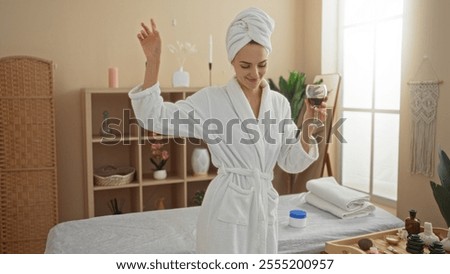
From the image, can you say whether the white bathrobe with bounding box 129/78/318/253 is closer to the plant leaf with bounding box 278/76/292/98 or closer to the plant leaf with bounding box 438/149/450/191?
the plant leaf with bounding box 438/149/450/191

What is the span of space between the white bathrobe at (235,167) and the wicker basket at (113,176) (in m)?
1.60

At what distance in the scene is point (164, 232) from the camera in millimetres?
2141

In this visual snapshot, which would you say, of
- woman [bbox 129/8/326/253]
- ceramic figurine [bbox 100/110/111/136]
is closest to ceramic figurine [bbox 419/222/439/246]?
woman [bbox 129/8/326/253]

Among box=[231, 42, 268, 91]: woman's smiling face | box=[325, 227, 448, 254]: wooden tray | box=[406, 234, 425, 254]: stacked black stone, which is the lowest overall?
box=[325, 227, 448, 254]: wooden tray

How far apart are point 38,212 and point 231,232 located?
186 centimetres

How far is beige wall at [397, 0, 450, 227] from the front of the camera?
220 cm

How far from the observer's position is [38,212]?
107 inches

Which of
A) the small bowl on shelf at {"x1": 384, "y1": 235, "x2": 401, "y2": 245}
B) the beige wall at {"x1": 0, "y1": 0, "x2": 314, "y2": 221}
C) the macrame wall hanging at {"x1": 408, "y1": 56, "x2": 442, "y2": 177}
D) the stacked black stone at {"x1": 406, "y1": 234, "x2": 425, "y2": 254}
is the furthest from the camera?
the beige wall at {"x1": 0, "y1": 0, "x2": 314, "y2": 221}

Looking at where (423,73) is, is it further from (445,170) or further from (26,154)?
(26,154)

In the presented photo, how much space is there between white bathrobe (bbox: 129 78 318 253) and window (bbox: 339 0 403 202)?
1.75 m

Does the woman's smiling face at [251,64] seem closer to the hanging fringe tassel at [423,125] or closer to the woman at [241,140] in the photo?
the woman at [241,140]

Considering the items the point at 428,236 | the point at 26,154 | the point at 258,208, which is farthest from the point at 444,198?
the point at 26,154
